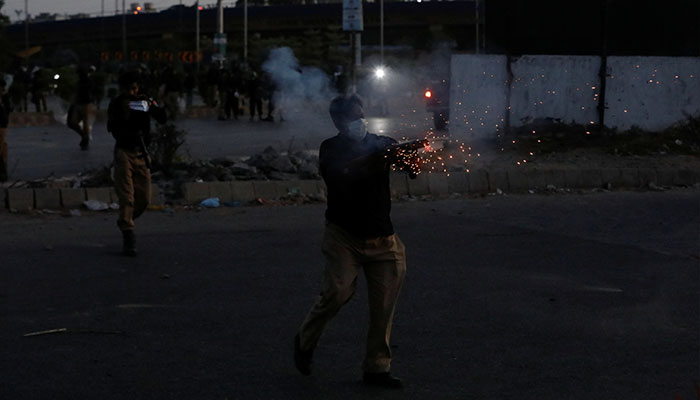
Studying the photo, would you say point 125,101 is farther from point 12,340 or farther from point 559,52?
point 559,52

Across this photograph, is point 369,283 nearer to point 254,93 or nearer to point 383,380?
point 383,380

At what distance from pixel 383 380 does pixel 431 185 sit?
9.25m

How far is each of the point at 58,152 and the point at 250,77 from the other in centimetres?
1247

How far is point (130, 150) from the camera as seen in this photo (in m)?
10.2

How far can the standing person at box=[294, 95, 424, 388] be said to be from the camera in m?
5.88

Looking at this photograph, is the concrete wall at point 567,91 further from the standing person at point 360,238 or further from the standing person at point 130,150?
the standing person at point 360,238

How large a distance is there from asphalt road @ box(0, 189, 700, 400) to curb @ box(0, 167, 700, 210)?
21.8 inches

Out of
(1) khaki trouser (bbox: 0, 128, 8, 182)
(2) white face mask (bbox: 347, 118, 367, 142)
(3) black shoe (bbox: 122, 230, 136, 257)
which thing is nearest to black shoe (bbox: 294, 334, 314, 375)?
(2) white face mask (bbox: 347, 118, 367, 142)

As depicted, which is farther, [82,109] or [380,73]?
[380,73]

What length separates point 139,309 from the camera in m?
7.80

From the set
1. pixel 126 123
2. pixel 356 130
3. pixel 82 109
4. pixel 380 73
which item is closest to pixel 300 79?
pixel 82 109

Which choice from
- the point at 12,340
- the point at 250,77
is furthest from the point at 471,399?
the point at 250,77

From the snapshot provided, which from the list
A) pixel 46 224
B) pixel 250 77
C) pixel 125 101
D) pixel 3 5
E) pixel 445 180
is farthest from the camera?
pixel 3 5

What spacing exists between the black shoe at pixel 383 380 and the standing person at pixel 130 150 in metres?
4.60
